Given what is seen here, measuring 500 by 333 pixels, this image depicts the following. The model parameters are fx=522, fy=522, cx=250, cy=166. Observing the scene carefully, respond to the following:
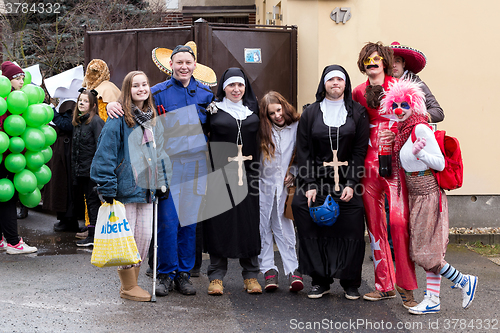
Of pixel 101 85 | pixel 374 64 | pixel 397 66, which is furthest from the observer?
pixel 101 85

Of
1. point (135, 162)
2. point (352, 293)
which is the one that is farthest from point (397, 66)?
point (135, 162)

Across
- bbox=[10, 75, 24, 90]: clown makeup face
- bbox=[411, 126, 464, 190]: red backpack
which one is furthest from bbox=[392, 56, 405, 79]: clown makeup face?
bbox=[10, 75, 24, 90]: clown makeup face

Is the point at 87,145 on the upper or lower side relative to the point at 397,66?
lower

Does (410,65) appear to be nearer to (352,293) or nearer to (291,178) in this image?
(291,178)

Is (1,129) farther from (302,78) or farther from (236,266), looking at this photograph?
(302,78)

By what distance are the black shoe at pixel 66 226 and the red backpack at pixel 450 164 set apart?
210 inches

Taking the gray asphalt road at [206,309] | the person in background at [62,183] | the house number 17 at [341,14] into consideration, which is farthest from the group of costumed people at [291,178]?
the person in background at [62,183]

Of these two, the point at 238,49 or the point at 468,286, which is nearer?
the point at 468,286

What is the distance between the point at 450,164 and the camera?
414cm

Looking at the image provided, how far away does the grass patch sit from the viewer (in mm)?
6390

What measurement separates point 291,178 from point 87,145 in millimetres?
3109

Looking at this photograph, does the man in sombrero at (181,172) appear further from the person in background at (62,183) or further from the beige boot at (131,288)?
the person in background at (62,183)

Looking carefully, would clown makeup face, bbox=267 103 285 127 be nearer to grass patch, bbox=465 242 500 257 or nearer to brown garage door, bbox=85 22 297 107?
brown garage door, bbox=85 22 297 107

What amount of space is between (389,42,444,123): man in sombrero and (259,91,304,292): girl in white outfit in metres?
1.03
